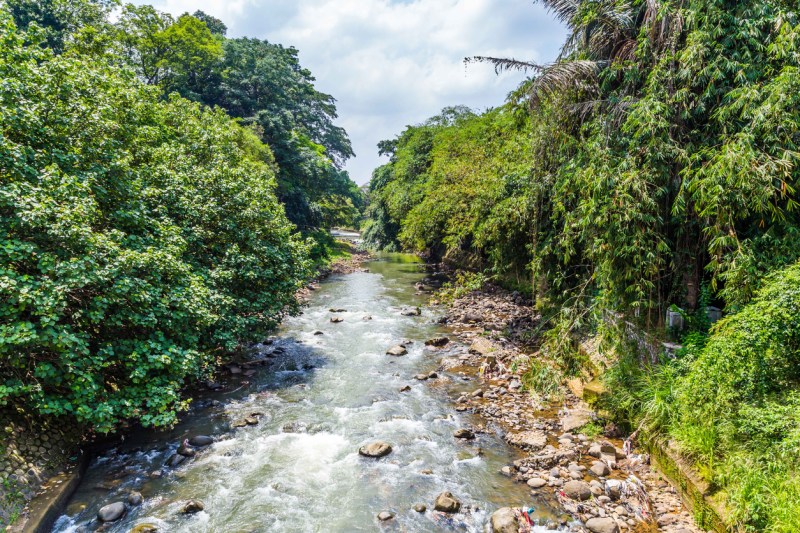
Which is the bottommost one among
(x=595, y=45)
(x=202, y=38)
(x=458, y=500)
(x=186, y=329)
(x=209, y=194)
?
(x=458, y=500)

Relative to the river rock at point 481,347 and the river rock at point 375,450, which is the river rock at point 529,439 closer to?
the river rock at point 375,450

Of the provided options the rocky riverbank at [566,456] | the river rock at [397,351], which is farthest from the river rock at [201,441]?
the river rock at [397,351]

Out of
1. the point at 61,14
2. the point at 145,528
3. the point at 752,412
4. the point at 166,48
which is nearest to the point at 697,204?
the point at 752,412

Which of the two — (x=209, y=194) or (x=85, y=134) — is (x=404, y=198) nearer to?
(x=209, y=194)

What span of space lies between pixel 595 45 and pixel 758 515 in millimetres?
10863

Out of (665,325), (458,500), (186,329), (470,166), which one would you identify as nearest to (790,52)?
(665,325)

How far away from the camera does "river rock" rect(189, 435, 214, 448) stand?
8.73 meters

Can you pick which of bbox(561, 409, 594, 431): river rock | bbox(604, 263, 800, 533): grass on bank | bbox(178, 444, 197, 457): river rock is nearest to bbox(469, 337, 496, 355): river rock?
bbox(561, 409, 594, 431): river rock

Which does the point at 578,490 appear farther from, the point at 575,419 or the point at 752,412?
the point at 752,412

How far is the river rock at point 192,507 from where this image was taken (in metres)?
6.75

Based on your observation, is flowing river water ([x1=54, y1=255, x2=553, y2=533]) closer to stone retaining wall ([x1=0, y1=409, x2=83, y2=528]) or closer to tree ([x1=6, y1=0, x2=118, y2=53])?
stone retaining wall ([x1=0, y1=409, x2=83, y2=528])

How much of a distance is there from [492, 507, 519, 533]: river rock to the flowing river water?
8.8 inches

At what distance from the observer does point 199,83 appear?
34531mm

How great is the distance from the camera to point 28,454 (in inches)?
265
